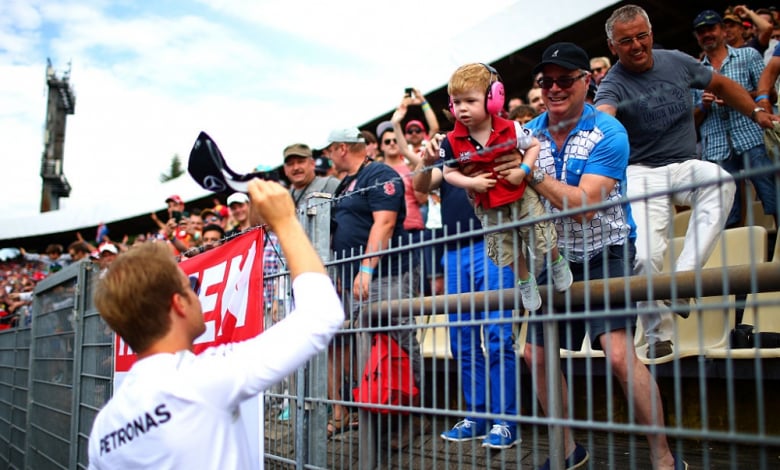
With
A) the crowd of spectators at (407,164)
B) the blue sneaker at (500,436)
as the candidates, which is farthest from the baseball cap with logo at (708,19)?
the blue sneaker at (500,436)

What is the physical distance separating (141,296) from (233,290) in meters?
1.57

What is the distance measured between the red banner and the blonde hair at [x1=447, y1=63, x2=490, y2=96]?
1.22 meters

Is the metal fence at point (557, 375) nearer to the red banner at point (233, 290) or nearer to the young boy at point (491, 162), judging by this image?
the young boy at point (491, 162)

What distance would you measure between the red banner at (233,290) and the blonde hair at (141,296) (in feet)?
4.16

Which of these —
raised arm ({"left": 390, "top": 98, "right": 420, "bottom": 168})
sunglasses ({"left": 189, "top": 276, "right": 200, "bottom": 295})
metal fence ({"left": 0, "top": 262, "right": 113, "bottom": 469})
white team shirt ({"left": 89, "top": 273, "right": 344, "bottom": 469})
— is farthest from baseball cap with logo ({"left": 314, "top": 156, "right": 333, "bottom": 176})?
white team shirt ({"left": 89, "top": 273, "right": 344, "bottom": 469})

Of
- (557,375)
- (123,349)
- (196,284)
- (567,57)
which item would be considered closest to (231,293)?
(196,284)

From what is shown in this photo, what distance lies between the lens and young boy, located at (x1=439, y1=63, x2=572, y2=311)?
2916 millimetres

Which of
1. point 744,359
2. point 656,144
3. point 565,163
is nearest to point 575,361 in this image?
point 744,359

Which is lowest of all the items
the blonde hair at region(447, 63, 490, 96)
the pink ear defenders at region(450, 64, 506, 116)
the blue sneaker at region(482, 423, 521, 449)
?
the blue sneaker at region(482, 423, 521, 449)

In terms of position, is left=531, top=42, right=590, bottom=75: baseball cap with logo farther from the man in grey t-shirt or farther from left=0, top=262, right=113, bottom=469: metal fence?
left=0, top=262, right=113, bottom=469: metal fence

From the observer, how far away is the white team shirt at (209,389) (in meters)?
1.98

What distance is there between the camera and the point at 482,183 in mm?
2963

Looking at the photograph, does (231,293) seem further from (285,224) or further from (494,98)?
(285,224)

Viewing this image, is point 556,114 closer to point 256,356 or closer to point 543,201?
point 543,201
